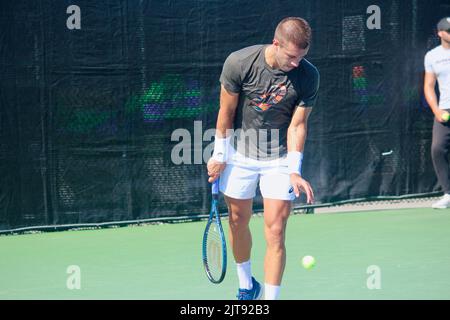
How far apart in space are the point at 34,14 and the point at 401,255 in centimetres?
379

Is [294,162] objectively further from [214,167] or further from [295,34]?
[295,34]

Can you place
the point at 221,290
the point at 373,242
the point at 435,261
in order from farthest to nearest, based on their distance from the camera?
the point at 373,242, the point at 435,261, the point at 221,290

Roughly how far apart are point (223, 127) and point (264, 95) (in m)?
0.33

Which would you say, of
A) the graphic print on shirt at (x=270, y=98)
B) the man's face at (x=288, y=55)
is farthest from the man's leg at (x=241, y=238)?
the man's face at (x=288, y=55)

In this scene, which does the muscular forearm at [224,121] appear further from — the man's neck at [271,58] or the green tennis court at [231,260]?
the green tennis court at [231,260]

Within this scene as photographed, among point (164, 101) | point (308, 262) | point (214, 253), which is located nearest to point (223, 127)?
point (214, 253)

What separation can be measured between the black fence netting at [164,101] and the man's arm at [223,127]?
9.59 feet

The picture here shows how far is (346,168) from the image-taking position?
9438 mm

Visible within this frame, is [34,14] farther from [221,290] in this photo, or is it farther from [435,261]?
[435,261]

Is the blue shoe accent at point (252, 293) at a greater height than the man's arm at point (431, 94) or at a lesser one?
lesser

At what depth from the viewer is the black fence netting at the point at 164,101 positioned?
820 centimetres

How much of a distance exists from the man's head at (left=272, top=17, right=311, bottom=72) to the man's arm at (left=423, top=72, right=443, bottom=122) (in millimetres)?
4135

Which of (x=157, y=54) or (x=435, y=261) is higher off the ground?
(x=157, y=54)

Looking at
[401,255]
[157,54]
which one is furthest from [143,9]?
[401,255]
